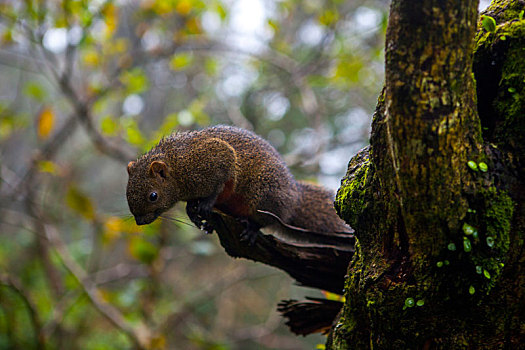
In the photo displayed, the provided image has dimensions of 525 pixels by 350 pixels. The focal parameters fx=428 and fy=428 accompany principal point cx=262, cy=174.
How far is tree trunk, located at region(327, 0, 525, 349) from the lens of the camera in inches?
59.4

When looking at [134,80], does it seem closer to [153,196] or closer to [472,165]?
[153,196]

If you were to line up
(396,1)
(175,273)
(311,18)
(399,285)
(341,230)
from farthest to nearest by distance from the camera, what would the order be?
1. (175,273)
2. (311,18)
3. (341,230)
4. (399,285)
5. (396,1)

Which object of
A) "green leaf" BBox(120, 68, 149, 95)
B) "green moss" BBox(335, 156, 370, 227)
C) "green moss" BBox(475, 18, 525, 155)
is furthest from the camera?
"green leaf" BBox(120, 68, 149, 95)

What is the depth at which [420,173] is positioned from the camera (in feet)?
5.28

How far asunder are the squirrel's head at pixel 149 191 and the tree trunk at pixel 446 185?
157 centimetres

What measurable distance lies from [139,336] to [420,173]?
408 cm

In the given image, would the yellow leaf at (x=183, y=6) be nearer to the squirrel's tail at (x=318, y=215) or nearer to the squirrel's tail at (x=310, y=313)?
the squirrel's tail at (x=318, y=215)

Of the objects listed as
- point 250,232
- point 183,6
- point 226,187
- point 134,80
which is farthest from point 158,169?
point 183,6

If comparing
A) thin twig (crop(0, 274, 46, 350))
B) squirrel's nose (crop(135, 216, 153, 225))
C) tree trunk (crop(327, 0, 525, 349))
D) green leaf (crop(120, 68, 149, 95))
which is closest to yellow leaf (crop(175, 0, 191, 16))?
green leaf (crop(120, 68, 149, 95))

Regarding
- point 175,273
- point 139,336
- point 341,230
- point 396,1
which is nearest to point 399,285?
point 396,1

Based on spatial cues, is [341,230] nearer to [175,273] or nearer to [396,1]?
[396,1]

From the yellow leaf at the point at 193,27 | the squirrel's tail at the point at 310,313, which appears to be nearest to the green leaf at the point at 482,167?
the squirrel's tail at the point at 310,313

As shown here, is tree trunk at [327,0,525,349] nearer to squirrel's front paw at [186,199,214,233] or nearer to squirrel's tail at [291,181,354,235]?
squirrel's front paw at [186,199,214,233]

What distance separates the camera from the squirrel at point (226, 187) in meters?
2.99
